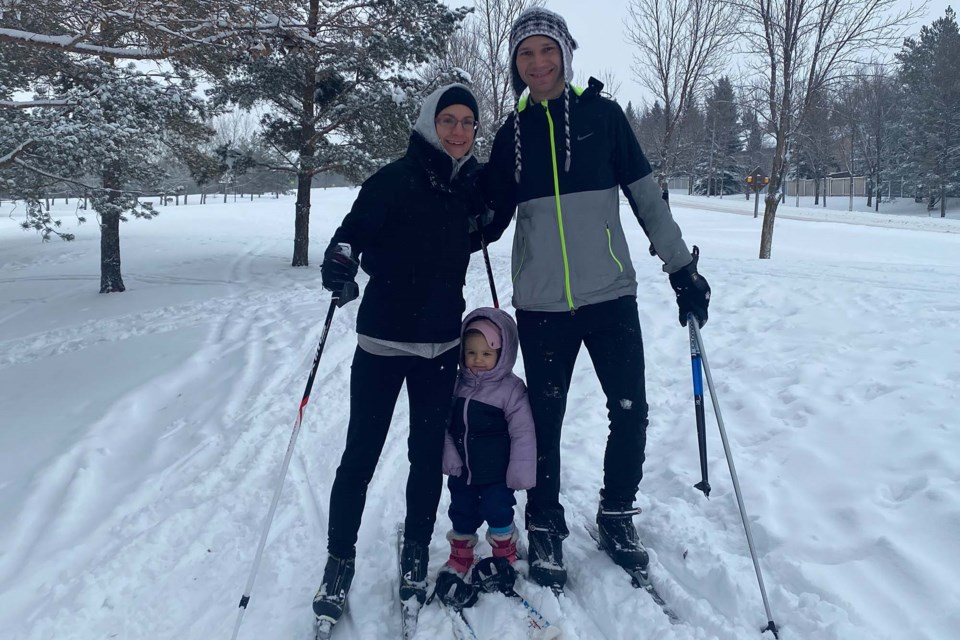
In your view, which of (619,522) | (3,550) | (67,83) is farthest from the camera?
(67,83)

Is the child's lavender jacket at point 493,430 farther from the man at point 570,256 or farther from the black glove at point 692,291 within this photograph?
the black glove at point 692,291

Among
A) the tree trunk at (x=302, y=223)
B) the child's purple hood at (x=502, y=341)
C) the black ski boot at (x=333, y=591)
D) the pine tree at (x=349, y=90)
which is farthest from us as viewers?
the tree trunk at (x=302, y=223)

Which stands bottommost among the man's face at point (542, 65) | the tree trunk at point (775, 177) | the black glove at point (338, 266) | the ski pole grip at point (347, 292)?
the ski pole grip at point (347, 292)

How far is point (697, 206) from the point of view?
3622cm

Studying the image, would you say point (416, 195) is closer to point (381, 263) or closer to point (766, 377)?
point (381, 263)

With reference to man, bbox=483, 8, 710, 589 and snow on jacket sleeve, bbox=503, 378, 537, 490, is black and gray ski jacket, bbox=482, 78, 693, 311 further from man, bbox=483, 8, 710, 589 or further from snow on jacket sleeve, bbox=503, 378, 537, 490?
snow on jacket sleeve, bbox=503, 378, 537, 490

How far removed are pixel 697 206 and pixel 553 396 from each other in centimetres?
3639

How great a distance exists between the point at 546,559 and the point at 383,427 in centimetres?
94

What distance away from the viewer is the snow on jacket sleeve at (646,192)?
273 cm

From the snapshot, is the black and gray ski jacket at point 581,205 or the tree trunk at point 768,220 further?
the tree trunk at point 768,220

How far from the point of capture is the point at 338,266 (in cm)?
257

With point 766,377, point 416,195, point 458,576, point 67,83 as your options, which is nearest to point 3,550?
point 458,576

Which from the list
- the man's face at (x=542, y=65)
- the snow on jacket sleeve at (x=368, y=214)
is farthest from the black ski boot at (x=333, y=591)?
the man's face at (x=542, y=65)

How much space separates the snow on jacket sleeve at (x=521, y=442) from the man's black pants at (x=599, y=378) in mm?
42
